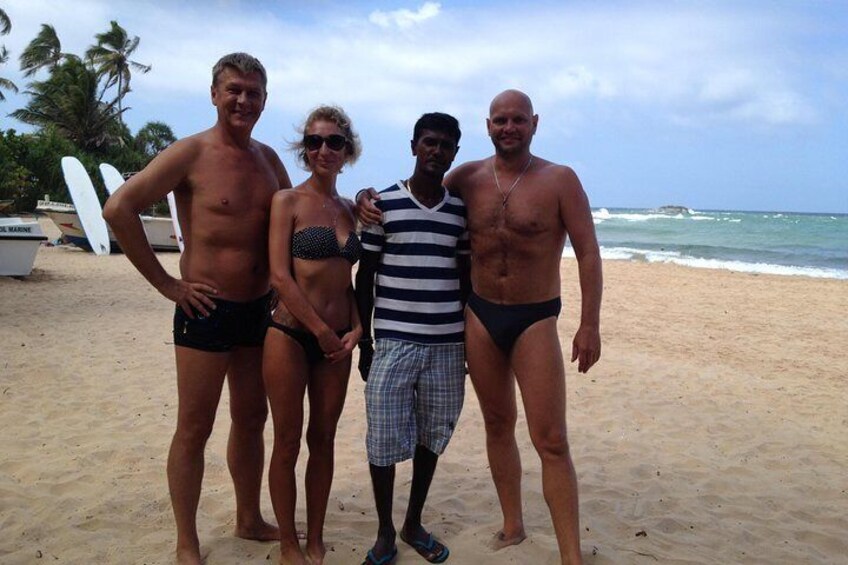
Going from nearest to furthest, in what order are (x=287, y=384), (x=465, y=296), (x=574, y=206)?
(x=287, y=384) < (x=574, y=206) < (x=465, y=296)

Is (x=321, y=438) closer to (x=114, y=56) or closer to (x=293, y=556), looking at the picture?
(x=293, y=556)

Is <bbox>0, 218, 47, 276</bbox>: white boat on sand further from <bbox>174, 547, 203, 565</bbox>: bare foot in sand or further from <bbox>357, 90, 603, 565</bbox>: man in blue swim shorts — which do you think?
<bbox>357, 90, 603, 565</bbox>: man in blue swim shorts

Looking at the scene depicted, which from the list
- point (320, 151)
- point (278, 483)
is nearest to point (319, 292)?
point (320, 151)

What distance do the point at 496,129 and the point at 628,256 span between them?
25097 millimetres

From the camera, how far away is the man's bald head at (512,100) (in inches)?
122

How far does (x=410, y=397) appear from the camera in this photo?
3.15m

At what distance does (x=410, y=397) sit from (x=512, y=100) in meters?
1.51

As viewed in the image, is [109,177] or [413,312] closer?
[413,312]

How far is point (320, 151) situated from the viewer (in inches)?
118

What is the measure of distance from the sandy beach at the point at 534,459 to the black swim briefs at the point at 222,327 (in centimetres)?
112

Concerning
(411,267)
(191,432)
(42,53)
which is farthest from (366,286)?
(42,53)

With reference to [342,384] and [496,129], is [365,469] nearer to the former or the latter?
[342,384]

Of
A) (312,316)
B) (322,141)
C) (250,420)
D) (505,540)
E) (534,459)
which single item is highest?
(322,141)

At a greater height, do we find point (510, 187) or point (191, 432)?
point (510, 187)
